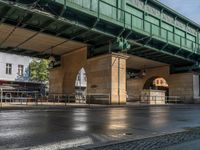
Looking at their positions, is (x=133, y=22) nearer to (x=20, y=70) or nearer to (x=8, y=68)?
(x=8, y=68)

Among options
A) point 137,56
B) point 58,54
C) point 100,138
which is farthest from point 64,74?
point 100,138

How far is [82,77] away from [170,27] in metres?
36.1

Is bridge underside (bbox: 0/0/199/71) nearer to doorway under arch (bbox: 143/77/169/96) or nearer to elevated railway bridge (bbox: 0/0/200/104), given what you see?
elevated railway bridge (bbox: 0/0/200/104)

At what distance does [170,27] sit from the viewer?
3425 centimetres

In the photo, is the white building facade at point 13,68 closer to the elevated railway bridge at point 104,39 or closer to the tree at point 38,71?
the tree at point 38,71

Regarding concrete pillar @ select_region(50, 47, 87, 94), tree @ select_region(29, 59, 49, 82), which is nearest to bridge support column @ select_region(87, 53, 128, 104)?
concrete pillar @ select_region(50, 47, 87, 94)

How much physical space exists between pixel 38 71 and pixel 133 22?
28482 millimetres

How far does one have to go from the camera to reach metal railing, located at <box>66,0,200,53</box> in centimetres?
2416

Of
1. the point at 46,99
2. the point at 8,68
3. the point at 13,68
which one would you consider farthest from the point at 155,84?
the point at 8,68

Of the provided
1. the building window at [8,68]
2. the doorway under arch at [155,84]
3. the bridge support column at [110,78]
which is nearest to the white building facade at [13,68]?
the building window at [8,68]

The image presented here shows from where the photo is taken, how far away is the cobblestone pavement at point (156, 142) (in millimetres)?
6312

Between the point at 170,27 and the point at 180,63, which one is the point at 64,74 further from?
the point at 180,63

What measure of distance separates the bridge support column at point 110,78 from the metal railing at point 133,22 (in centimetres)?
312

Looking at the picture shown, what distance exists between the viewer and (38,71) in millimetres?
53156
